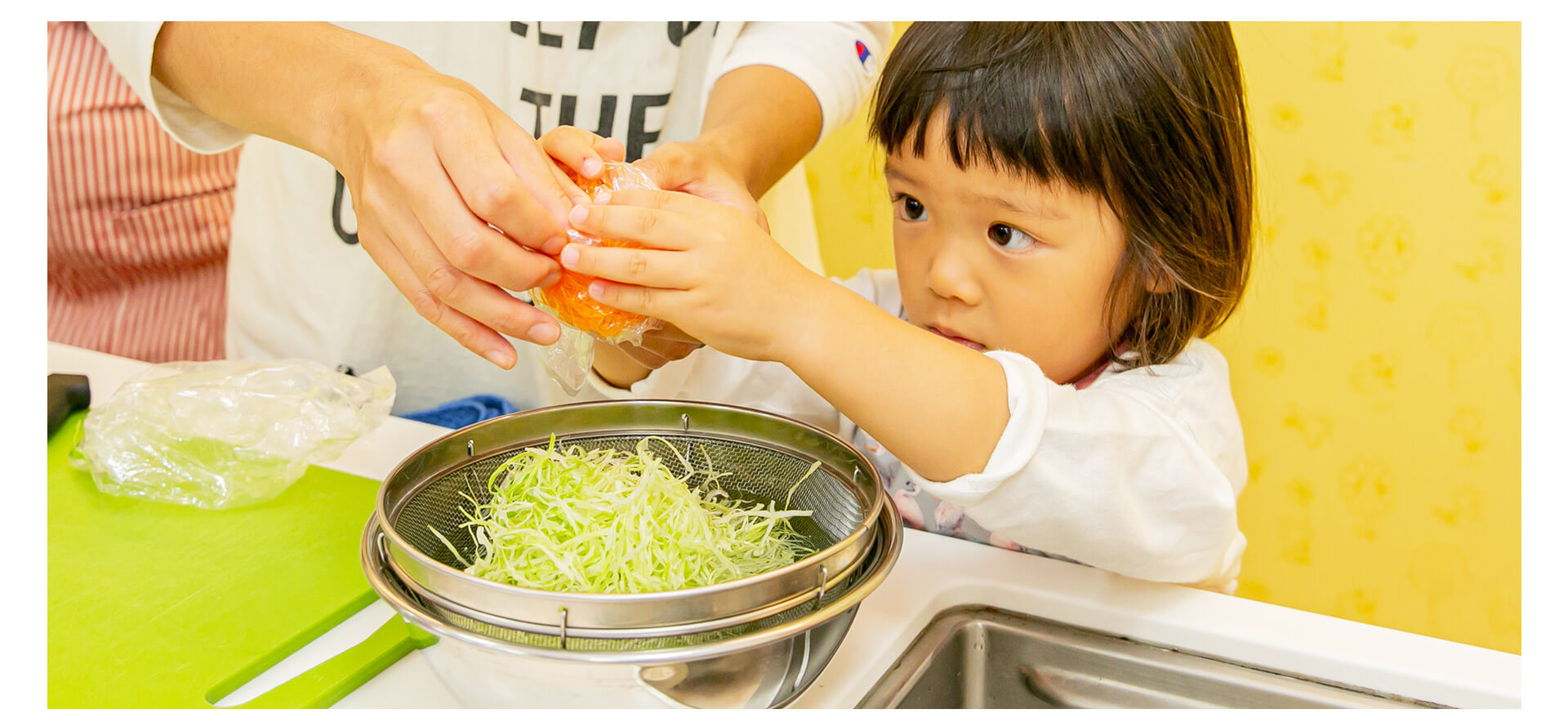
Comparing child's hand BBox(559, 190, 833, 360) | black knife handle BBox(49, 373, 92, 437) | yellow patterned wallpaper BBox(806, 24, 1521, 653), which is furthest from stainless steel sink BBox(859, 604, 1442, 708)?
yellow patterned wallpaper BBox(806, 24, 1521, 653)

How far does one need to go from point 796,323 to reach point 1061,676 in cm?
41

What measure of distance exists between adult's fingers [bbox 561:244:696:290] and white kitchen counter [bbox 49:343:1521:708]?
0.33 meters

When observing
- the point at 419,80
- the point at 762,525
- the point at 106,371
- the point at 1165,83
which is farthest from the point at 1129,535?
the point at 106,371

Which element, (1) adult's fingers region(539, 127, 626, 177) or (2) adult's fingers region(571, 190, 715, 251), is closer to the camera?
(2) adult's fingers region(571, 190, 715, 251)

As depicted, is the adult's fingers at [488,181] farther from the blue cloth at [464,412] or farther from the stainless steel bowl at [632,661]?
the blue cloth at [464,412]

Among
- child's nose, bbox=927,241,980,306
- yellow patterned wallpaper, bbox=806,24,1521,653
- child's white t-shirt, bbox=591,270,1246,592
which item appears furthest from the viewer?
yellow patterned wallpaper, bbox=806,24,1521,653

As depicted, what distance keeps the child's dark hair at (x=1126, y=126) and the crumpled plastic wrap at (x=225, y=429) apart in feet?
2.25

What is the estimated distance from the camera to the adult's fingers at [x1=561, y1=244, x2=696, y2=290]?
78 cm

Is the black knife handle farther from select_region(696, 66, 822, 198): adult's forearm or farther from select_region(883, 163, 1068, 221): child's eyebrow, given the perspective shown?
select_region(883, 163, 1068, 221): child's eyebrow

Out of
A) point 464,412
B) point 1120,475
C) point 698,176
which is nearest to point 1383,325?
point 1120,475

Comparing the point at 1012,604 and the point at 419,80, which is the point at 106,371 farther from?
the point at 1012,604

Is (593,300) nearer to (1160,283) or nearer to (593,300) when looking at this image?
(593,300)

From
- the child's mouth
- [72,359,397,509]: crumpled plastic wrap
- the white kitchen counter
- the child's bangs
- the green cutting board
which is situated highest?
the child's bangs

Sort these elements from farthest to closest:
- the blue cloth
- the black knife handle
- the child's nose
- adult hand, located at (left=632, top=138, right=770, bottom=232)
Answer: the blue cloth < the black knife handle < the child's nose < adult hand, located at (left=632, top=138, right=770, bottom=232)
